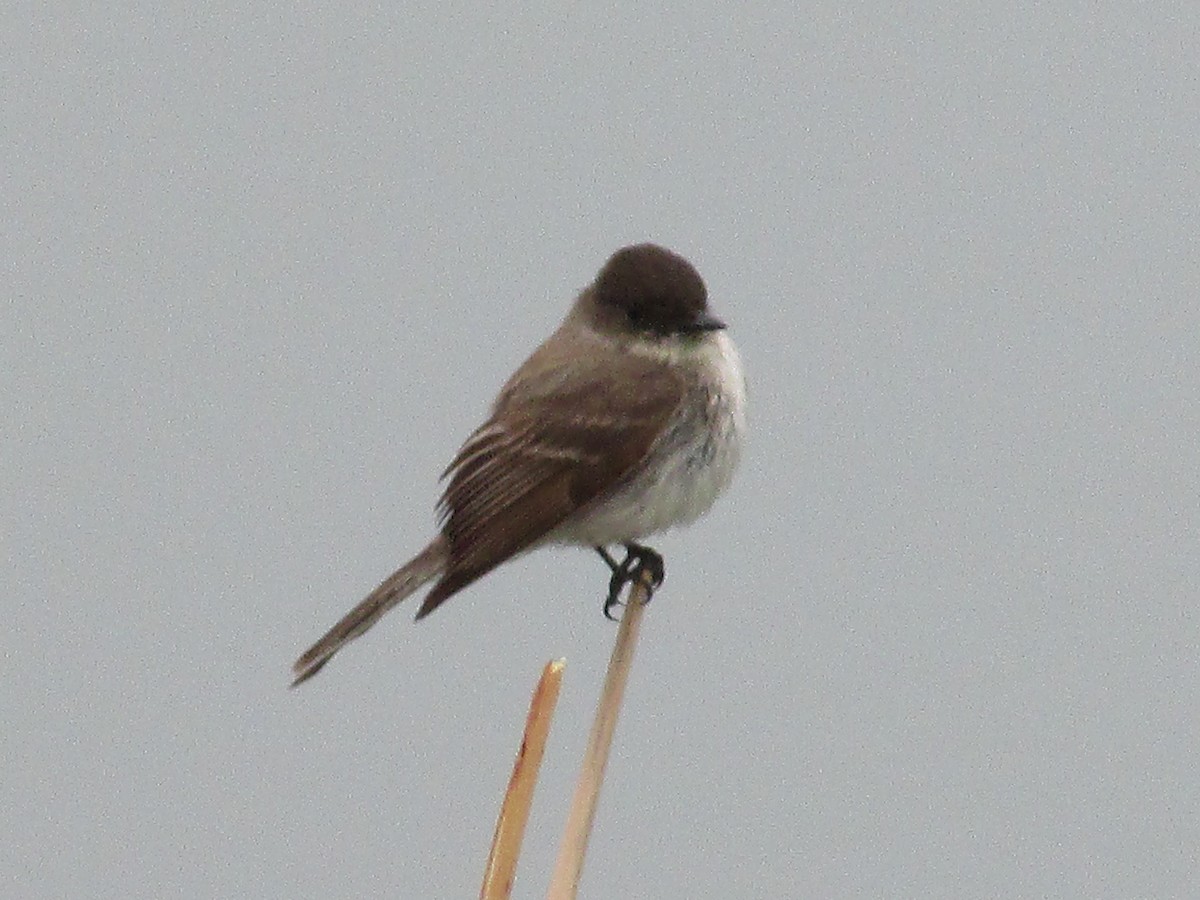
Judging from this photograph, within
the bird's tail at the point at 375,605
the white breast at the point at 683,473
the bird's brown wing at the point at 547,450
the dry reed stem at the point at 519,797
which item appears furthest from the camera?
the white breast at the point at 683,473

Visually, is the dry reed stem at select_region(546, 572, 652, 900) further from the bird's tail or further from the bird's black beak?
the bird's black beak

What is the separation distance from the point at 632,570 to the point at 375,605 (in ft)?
2.59

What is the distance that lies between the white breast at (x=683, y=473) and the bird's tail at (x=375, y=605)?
1.30 feet

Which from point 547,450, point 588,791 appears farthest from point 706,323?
point 588,791

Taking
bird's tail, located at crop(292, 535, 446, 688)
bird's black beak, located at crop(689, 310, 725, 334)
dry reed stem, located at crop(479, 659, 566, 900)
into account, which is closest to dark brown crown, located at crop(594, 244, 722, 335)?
bird's black beak, located at crop(689, 310, 725, 334)

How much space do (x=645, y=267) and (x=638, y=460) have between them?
53 cm

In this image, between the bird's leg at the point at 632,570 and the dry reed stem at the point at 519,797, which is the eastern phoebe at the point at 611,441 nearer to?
the bird's leg at the point at 632,570

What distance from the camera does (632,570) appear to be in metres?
4.77

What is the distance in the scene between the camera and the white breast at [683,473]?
4.66 meters

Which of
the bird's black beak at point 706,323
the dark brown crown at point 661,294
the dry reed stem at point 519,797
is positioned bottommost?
the dry reed stem at point 519,797

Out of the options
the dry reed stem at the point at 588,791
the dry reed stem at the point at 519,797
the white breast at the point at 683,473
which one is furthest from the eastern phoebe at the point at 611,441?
the dry reed stem at the point at 519,797

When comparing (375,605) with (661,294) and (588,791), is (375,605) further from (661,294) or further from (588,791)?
(588,791)

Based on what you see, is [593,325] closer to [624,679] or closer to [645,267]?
[645,267]

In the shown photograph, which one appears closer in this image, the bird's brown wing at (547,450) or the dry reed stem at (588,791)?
the dry reed stem at (588,791)
